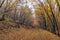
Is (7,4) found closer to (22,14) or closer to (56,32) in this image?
(56,32)

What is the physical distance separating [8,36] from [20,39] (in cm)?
113

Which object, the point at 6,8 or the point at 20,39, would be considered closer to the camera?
the point at 20,39

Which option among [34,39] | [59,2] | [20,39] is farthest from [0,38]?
[59,2]

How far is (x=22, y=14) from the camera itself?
41.7 metres

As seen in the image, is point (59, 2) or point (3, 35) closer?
point (3, 35)

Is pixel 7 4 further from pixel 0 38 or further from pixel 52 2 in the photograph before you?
pixel 52 2

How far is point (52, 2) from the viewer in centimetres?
2361

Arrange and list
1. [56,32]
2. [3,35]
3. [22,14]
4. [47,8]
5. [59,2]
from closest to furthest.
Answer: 1. [3,35]
2. [59,2]
3. [47,8]
4. [56,32]
5. [22,14]

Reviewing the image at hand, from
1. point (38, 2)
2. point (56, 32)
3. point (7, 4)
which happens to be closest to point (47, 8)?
point (38, 2)

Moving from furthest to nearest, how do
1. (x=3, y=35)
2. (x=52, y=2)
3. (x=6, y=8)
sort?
(x=52, y=2)
(x=6, y=8)
(x=3, y=35)

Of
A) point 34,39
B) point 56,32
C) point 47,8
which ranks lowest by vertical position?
point 56,32

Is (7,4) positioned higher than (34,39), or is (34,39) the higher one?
(7,4)

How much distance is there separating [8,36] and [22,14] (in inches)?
1064

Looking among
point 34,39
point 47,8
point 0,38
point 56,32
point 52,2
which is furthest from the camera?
point 56,32
